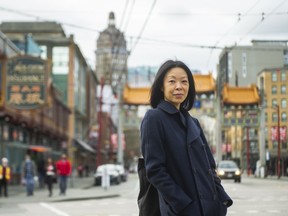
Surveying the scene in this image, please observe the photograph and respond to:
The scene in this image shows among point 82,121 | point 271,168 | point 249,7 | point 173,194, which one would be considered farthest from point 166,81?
point 82,121

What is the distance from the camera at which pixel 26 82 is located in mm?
29281

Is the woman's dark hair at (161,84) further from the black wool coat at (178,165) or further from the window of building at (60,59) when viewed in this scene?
the window of building at (60,59)

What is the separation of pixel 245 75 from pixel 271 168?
229 centimetres

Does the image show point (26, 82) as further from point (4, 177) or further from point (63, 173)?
point (4, 177)

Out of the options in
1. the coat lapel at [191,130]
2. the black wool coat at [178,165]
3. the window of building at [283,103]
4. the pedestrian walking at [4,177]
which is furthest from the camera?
the pedestrian walking at [4,177]

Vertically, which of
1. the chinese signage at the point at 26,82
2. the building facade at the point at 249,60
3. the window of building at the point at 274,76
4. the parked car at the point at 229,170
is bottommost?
the parked car at the point at 229,170

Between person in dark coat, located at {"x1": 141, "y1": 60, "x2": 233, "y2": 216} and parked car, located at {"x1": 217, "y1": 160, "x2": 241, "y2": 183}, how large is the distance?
8003 mm

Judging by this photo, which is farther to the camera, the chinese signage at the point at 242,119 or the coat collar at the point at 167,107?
the chinese signage at the point at 242,119

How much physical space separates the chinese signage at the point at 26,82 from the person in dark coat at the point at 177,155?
2522 cm

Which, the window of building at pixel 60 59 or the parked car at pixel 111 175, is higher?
the window of building at pixel 60 59

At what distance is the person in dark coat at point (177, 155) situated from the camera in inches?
156

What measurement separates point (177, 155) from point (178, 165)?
0.07 meters

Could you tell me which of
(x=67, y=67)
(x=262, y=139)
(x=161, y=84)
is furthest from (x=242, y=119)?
(x=67, y=67)

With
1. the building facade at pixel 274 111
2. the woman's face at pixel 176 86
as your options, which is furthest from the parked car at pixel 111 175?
the woman's face at pixel 176 86
